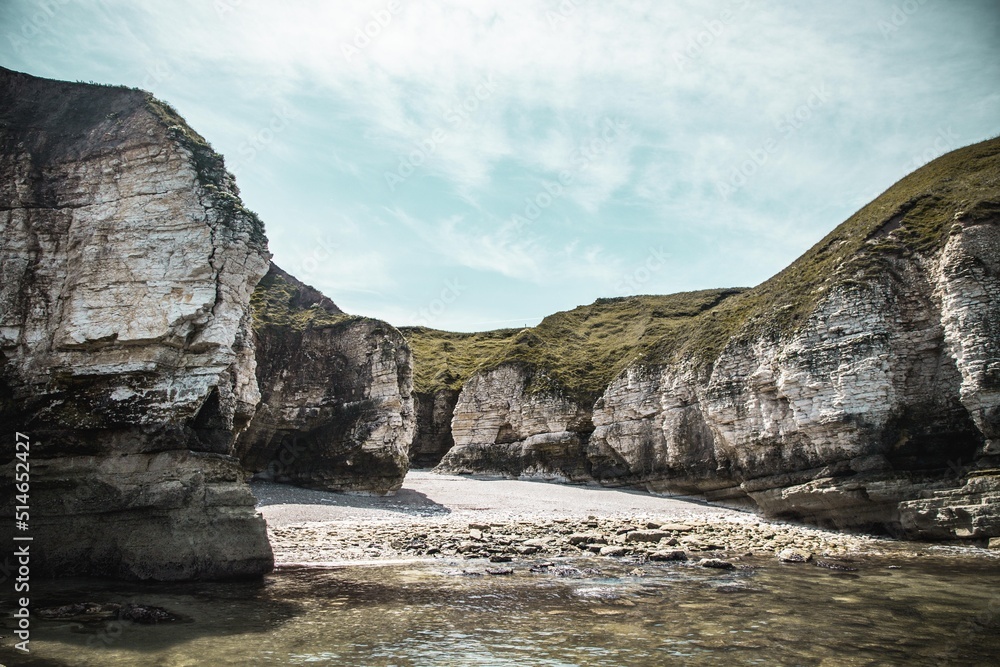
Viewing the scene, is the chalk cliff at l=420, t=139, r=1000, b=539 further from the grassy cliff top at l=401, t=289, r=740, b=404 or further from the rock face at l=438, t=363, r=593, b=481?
the grassy cliff top at l=401, t=289, r=740, b=404

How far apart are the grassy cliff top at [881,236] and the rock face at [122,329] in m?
22.7

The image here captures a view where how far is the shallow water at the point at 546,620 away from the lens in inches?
309

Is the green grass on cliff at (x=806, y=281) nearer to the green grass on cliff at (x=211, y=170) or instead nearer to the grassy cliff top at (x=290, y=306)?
the grassy cliff top at (x=290, y=306)

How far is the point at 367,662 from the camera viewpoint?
7.59 meters

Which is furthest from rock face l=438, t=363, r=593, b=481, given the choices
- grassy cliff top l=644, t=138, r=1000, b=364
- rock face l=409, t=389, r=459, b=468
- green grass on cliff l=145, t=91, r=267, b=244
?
green grass on cliff l=145, t=91, r=267, b=244

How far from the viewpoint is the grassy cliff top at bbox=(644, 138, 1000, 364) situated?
23.2 m

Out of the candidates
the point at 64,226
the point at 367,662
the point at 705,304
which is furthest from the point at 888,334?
the point at 705,304

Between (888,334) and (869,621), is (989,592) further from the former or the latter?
(888,334)

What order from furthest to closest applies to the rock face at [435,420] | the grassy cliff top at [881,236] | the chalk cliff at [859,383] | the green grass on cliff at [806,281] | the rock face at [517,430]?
the rock face at [435,420] → the rock face at [517,430] → the green grass on cliff at [806,281] → the grassy cliff top at [881,236] → the chalk cliff at [859,383]

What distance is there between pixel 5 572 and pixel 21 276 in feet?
22.3

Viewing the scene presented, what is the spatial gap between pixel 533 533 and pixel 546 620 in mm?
10682

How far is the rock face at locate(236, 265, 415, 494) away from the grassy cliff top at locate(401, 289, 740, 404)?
17.8m

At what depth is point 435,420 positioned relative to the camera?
58812 millimetres

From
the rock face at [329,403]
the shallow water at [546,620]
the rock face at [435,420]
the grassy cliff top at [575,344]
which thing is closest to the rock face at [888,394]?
the shallow water at [546,620]
